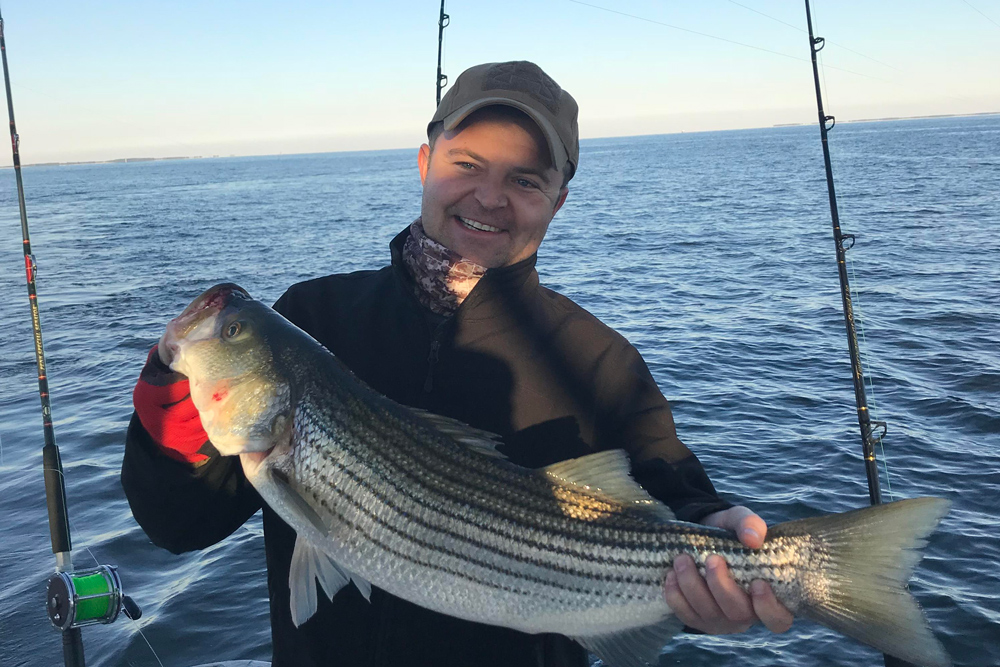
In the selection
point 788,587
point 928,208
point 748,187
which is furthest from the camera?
point 748,187

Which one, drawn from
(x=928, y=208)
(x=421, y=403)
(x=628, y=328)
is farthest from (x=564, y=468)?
(x=928, y=208)

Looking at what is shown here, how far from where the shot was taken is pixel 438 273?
11.7ft

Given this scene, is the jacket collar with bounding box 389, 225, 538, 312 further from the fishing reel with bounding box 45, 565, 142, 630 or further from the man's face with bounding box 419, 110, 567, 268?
the fishing reel with bounding box 45, 565, 142, 630

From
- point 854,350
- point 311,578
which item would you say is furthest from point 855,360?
point 311,578

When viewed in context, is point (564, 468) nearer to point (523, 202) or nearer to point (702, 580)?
point (702, 580)

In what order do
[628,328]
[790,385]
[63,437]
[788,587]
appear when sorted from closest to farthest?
[788,587] < [63,437] < [790,385] < [628,328]

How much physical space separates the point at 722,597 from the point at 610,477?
616 mm

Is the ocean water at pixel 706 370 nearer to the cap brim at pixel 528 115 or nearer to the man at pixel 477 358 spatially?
the man at pixel 477 358

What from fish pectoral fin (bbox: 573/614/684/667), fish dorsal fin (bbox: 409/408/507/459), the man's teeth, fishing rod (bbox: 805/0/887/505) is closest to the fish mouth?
fish dorsal fin (bbox: 409/408/507/459)

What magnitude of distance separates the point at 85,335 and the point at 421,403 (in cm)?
1748

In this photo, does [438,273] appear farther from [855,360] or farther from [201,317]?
[855,360]

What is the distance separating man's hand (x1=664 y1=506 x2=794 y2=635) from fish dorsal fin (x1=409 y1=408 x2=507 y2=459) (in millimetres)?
848

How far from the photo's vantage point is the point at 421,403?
3.44 meters

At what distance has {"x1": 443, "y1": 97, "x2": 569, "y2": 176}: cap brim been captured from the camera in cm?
338
